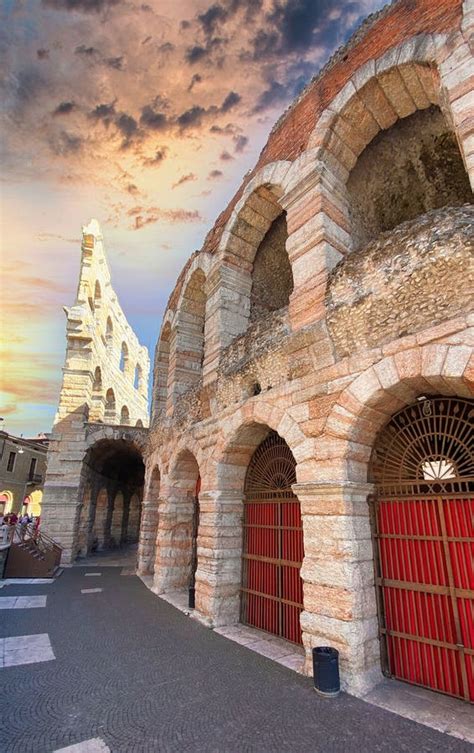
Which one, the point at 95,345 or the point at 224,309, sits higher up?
the point at 95,345

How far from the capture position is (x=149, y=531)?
402 inches

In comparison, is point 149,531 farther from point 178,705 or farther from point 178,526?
point 178,705

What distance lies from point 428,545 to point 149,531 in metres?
8.21

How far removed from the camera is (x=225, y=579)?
19.0ft

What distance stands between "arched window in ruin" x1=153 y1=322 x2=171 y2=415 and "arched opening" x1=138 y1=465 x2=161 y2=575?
2131 millimetres

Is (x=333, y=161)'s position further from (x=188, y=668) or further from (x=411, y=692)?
(x=188, y=668)

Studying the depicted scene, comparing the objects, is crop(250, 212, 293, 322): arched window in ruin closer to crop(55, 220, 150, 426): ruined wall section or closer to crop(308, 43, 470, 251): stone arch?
crop(308, 43, 470, 251): stone arch

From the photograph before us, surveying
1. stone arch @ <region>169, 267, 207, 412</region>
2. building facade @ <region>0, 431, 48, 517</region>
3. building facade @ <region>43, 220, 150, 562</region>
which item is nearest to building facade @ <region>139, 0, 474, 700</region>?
stone arch @ <region>169, 267, 207, 412</region>

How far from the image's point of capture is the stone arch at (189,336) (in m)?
9.47

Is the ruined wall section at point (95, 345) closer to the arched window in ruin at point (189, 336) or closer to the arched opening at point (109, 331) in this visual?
the arched opening at point (109, 331)

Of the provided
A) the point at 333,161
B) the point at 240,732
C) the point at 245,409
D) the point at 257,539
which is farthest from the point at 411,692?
the point at 333,161

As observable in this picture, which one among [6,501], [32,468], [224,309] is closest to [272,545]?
A: [224,309]

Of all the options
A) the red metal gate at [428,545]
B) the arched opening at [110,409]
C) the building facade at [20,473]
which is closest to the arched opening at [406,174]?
the red metal gate at [428,545]

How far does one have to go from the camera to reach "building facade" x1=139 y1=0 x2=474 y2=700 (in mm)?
3541
